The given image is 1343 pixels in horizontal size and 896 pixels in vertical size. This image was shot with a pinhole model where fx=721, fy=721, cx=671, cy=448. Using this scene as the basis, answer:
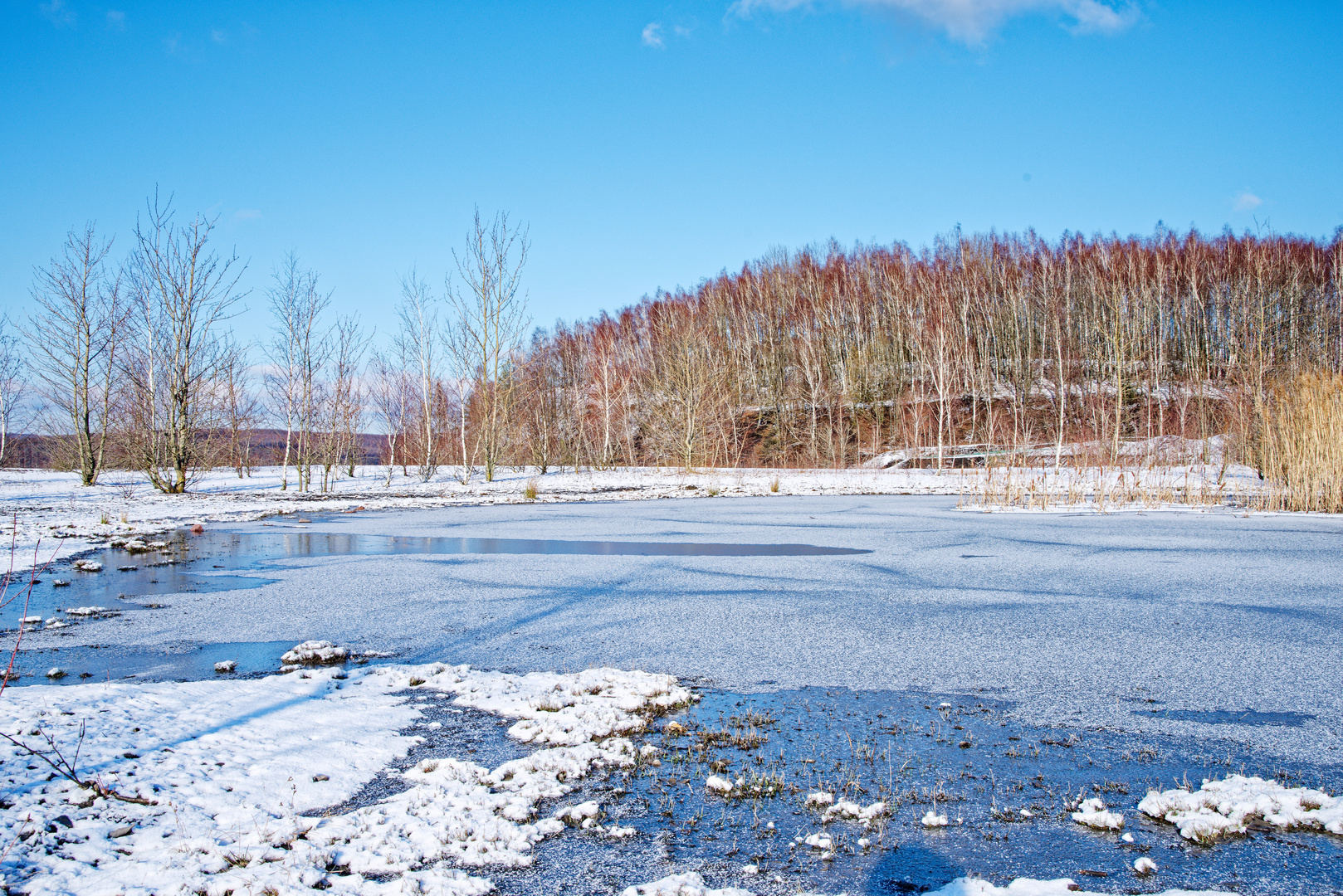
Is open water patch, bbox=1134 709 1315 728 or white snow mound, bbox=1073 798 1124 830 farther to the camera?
open water patch, bbox=1134 709 1315 728

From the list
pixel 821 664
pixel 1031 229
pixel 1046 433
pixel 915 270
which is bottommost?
pixel 821 664

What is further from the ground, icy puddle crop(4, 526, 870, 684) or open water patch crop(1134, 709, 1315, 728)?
icy puddle crop(4, 526, 870, 684)

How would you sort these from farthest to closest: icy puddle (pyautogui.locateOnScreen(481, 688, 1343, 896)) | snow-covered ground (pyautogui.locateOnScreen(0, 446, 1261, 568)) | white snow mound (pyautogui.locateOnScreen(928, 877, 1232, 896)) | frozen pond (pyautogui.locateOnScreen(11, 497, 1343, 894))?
snow-covered ground (pyautogui.locateOnScreen(0, 446, 1261, 568)) < frozen pond (pyautogui.locateOnScreen(11, 497, 1343, 894)) < icy puddle (pyautogui.locateOnScreen(481, 688, 1343, 896)) < white snow mound (pyautogui.locateOnScreen(928, 877, 1232, 896))

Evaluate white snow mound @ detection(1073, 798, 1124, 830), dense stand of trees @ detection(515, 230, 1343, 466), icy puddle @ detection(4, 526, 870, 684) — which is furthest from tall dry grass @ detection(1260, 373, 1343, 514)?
dense stand of trees @ detection(515, 230, 1343, 466)

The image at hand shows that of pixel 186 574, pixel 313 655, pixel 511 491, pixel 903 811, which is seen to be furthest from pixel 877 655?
pixel 511 491

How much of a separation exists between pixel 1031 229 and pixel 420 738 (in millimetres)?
55782

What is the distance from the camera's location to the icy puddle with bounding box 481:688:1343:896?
2.30 metres

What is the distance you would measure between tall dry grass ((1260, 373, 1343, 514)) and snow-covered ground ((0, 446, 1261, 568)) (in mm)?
1163

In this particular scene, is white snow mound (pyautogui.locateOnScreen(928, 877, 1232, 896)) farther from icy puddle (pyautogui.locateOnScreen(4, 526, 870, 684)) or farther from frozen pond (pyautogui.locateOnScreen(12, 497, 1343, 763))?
icy puddle (pyautogui.locateOnScreen(4, 526, 870, 684))

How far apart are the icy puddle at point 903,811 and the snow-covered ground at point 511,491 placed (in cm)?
883

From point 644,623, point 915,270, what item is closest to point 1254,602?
point 644,623

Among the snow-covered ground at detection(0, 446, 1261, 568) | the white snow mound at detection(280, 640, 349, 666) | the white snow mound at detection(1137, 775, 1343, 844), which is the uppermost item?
the snow-covered ground at detection(0, 446, 1261, 568)

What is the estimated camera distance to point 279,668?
14.8 feet

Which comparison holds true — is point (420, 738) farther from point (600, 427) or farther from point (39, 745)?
point (600, 427)
